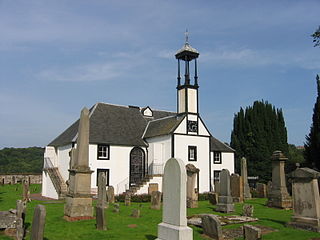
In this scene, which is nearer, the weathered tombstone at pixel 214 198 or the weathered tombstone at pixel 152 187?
the weathered tombstone at pixel 214 198

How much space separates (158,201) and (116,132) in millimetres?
12763

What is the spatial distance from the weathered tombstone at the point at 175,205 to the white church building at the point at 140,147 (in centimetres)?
1980

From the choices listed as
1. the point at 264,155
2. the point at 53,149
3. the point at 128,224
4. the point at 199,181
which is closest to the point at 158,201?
the point at 128,224

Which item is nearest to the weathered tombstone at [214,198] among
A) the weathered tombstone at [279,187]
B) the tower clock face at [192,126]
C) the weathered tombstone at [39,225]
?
the weathered tombstone at [279,187]

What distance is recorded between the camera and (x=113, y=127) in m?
30.0

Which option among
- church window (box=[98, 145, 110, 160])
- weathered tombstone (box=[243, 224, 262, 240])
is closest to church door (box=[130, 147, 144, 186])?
church window (box=[98, 145, 110, 160])

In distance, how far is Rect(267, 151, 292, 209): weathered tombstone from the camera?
17.4m

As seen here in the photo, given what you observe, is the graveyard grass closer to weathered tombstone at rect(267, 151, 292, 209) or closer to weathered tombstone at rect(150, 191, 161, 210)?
weathered tombstone at rect(267, 151, 292, 209)

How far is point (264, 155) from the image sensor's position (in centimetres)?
3866

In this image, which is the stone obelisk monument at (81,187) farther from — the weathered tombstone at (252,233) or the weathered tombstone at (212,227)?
the weathered tombstone at (252,233)

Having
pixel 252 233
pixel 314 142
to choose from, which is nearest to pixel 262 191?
pixel 314 142

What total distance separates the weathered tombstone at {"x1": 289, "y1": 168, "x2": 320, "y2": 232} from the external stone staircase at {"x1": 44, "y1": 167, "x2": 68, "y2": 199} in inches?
727

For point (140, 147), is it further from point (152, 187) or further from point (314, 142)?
point (314, 142)

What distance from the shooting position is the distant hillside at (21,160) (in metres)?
56.3
